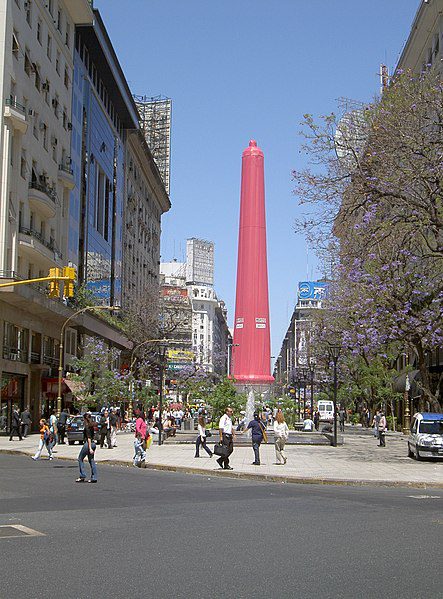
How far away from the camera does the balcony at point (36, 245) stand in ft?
148

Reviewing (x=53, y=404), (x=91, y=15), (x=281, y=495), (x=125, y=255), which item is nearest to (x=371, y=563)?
(x=281, y=495)

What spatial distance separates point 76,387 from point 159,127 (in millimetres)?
72381

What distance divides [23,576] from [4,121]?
3756 centimetres

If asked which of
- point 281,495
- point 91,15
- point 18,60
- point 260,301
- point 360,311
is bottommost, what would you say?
point 281,495

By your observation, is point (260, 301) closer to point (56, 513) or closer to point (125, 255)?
point (125, 255)

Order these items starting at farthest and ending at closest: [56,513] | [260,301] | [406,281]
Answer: [260,301] < [406,281] < [56,513]

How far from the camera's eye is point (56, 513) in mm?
13750

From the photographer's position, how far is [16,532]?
37.3 feet

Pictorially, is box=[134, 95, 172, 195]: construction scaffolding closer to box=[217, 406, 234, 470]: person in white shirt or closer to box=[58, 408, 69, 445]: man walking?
box=[58, 408, 69, 445]: man walking

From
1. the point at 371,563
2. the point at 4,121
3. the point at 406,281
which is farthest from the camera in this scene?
the point at 4,121

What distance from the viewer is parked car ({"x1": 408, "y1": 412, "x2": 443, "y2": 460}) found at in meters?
29.4

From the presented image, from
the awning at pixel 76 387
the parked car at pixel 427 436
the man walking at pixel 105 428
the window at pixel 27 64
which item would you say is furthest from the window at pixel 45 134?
the parked car at pixel 427 436

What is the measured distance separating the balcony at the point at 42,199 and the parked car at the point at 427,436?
82.7ft

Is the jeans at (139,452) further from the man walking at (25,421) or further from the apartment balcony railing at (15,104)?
the apartment balcony railing at (15,104)
